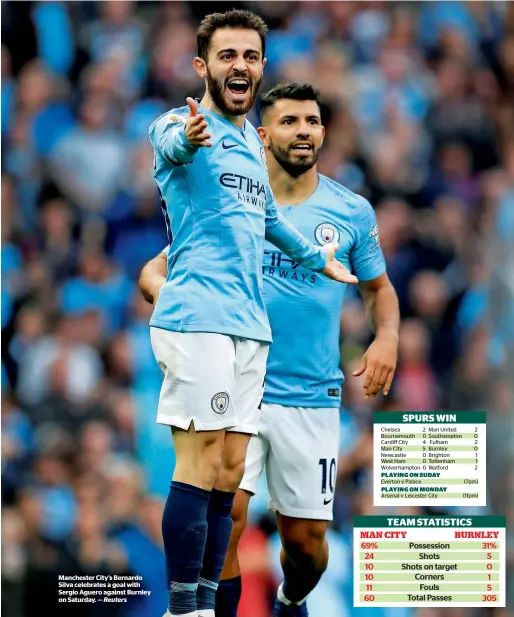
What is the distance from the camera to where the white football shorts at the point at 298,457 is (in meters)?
4.16

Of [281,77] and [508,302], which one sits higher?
[281,77]

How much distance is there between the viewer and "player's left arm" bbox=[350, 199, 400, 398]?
4.26m

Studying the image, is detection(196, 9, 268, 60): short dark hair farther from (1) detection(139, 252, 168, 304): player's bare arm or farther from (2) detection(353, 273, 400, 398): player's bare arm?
(2) detection(353, 273, 400, 398): player's bare arm

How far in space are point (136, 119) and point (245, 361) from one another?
208cm

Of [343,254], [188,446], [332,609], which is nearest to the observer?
[188,446]

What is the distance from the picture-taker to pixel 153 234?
4863 millimetres

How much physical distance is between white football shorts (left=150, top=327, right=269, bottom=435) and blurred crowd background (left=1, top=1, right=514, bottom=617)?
5.93 ft

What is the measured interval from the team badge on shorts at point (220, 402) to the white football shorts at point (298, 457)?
3.96ft

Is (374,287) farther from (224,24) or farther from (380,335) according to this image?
(224,24)

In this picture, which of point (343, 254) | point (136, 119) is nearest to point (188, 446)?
point (343, 254)

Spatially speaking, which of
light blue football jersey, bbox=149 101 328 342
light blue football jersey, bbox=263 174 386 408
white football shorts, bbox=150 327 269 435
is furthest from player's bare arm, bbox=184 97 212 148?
light blue football jersey, bbox=263 174 386 408

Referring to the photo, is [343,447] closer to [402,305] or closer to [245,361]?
[402,305]

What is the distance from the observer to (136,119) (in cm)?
480

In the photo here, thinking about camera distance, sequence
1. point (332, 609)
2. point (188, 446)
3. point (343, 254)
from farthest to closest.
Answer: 1. point (332, 609)
2. point (343, 254)
3. point (188, 446)
